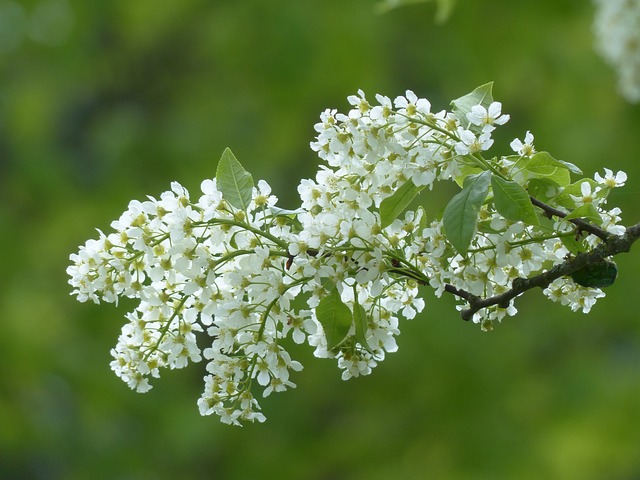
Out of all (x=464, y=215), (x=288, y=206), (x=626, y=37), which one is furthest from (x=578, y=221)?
(x=288, y=206)

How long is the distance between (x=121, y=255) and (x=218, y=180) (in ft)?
0.66

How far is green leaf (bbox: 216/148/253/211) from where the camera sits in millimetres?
1647

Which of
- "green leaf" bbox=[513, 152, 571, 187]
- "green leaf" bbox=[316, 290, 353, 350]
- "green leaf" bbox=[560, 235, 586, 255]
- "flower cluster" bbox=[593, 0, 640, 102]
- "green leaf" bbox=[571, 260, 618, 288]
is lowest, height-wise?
"green leaf" bbox=[316, 290, 353, 350]

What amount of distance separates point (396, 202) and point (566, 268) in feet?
0.89

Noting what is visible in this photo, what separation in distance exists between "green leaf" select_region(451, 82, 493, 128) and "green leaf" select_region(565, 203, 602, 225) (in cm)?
21

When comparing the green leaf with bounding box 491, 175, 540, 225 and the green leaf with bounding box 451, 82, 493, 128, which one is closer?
the green leaf with bounding box 491, 175, 540, 225

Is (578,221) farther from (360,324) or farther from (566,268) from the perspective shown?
(360,324)

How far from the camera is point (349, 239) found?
1.57m

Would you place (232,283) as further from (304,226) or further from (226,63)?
(226,63)

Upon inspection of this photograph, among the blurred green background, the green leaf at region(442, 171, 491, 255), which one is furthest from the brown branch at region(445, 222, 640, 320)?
the blurred green background

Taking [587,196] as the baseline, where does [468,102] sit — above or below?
above

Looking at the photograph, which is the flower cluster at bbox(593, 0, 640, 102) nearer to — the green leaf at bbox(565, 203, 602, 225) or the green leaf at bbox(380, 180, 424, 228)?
the green leaf at bbox(565, 203, 602, 225)

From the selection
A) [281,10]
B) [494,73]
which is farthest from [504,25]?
[281,10]

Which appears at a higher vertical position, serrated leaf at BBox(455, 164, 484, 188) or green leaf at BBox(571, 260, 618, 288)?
serrated leaf at BBox(455, 164, 484, 188)
